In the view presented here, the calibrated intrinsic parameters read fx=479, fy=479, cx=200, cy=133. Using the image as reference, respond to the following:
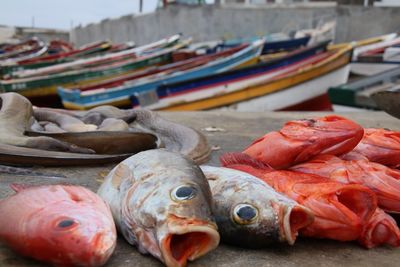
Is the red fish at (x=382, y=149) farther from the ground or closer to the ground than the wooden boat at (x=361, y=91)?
farther from the ground

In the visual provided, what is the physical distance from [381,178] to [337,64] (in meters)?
8.55

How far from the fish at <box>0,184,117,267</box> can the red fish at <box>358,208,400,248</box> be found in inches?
46.5

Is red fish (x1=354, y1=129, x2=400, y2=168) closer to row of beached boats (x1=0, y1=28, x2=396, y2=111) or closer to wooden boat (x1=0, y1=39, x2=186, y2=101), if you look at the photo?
row of beached boats (x1=0, y1=28, x2=396, y2=111)

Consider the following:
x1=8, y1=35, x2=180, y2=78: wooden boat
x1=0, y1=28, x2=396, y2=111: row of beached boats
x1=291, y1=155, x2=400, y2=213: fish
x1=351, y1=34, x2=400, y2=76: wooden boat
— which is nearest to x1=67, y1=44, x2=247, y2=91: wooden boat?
x1=0, y1=28, x2=396, y2=111: row of beached boats

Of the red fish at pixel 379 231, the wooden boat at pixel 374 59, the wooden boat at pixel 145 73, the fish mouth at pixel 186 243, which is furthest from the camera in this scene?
the wooden boat at pixel 374 59

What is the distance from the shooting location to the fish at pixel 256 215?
1.98 meters

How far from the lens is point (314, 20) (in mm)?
15516

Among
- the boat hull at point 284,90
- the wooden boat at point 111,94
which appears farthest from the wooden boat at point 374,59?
the wooden boat at point 111,94

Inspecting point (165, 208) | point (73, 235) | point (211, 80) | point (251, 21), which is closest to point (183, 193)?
point (165, 208)

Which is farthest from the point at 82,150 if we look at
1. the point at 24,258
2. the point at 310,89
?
the point at 310,89

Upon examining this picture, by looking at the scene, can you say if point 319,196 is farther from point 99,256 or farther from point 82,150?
point 82,150

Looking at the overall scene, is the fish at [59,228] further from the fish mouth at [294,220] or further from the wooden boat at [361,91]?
the wooden boat at [361,91]

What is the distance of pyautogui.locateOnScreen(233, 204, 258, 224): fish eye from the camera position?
1.99 meters

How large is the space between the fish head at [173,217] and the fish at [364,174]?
2.75ft
